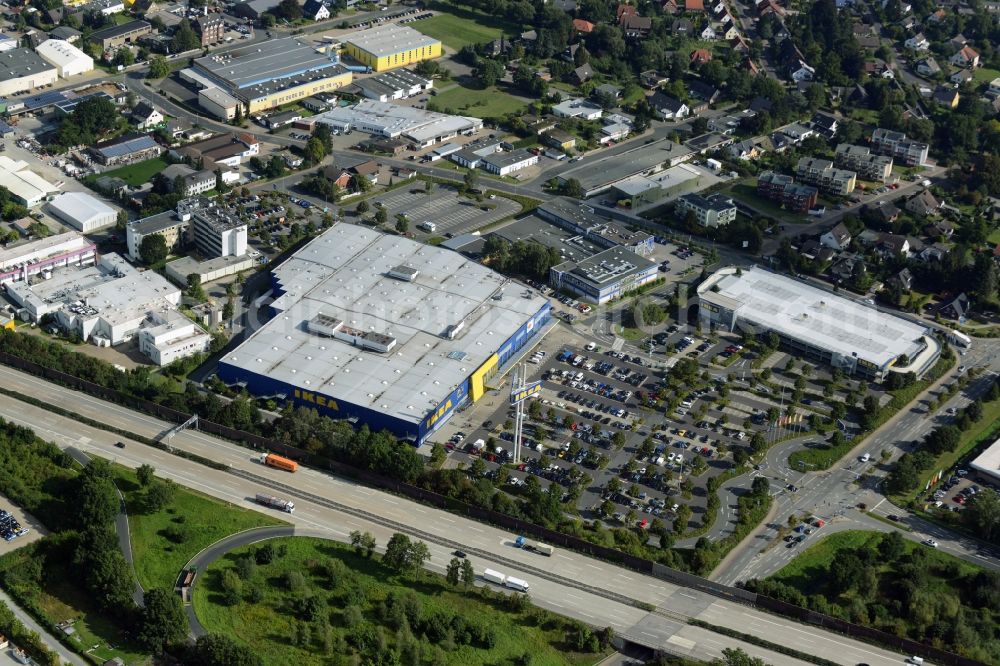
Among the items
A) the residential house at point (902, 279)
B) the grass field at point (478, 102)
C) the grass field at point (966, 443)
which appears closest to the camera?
the grass field at point (966, 443)

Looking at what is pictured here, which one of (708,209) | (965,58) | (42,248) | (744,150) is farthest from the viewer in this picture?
(965,58)

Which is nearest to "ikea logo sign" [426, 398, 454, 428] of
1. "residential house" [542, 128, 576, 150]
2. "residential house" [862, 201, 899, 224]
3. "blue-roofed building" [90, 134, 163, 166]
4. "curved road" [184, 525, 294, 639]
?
"curved road" [184, 525, 294, 639]

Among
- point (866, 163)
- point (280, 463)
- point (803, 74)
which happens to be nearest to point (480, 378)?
point (280, 463)

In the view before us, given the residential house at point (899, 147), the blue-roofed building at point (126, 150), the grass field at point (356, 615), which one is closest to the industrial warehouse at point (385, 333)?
the grass field at point (356, 615)

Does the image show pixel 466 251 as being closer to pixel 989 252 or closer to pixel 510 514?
pixel 510 514

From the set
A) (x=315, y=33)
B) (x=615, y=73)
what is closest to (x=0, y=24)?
(x=315, y=33)

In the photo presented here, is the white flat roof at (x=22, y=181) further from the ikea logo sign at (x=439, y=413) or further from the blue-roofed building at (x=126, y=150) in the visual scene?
the ikea logo sign at (x=439, y=413)

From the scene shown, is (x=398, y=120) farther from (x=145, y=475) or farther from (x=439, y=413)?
(x=145, y=475)
